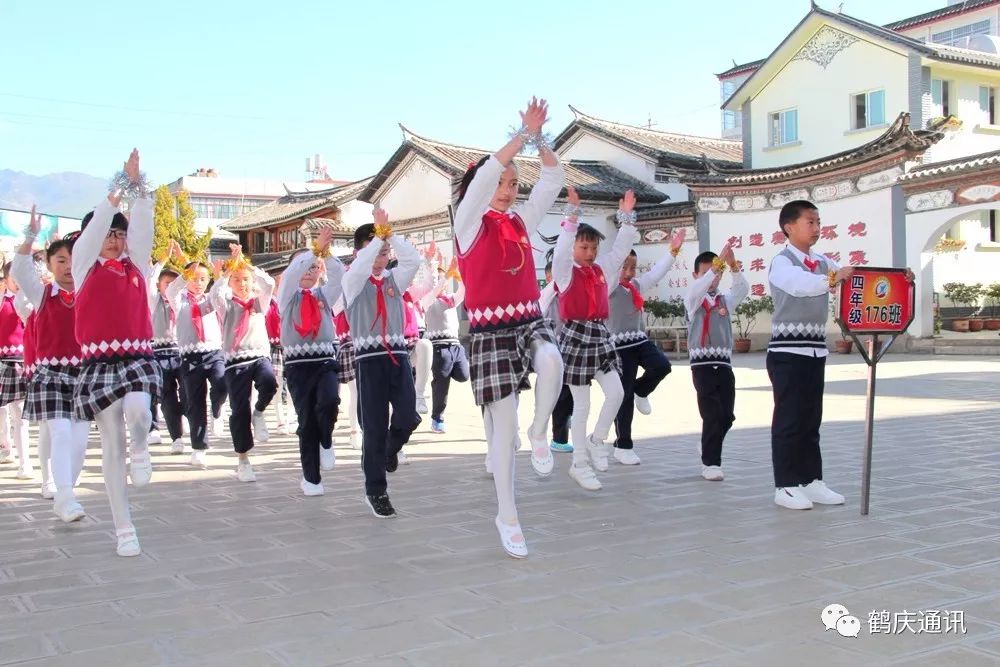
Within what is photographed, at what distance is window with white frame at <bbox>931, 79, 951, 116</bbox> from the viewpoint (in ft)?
82.7

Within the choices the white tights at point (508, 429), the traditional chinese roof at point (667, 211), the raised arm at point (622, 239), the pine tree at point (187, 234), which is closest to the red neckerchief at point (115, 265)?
the white tights at point (508, 429)

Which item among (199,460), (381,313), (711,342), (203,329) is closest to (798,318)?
(711,342)

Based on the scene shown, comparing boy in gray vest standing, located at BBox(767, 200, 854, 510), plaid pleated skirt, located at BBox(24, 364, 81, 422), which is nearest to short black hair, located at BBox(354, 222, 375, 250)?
plaid pleated skirt, located at BBox(24, 364, 81, 422)

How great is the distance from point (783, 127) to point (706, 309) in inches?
938

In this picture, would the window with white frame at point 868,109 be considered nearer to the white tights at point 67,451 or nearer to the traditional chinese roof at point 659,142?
the traditional chinese roof at point 659,142

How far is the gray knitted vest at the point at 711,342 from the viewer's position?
7043 mm

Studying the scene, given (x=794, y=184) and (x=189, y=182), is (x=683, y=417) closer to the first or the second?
(x=794, y=184)

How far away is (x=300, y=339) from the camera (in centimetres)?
666

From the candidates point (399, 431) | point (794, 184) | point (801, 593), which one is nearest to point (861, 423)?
point (399, 431)

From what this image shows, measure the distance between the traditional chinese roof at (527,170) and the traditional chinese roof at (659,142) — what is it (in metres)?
1.05

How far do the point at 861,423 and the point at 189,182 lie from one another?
52378 millimetres

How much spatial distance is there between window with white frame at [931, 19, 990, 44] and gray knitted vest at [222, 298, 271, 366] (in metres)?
35.3

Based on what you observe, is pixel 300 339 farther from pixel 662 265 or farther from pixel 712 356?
pixel 712 356

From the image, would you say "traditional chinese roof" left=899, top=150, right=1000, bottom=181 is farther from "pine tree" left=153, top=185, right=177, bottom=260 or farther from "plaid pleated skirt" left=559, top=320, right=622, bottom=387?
"pine tree" left=153, top=185, right=177, bottom=260
